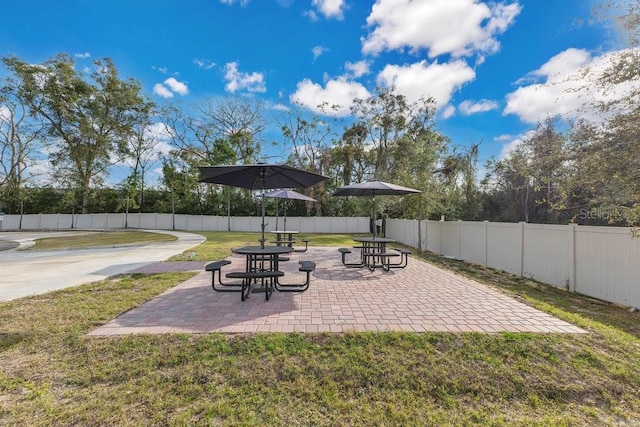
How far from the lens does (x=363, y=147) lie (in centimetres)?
2658

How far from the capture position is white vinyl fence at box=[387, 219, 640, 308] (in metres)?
4.65

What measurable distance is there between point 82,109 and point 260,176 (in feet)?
92.1

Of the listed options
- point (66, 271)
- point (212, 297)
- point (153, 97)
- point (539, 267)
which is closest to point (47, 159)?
point (153, 97)

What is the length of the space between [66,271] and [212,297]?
4.87 meters

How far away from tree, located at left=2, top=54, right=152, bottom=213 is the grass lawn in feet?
91.2

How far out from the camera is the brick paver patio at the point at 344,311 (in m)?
A: 3.26

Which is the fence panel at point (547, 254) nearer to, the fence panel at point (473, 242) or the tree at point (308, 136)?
the fence panel at point (473, 242)

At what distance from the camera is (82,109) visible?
78.0 feet

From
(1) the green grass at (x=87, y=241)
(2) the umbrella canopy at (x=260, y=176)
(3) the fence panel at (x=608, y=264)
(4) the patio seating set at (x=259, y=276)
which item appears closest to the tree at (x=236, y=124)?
(1) the green grass at (x=87, y=241)

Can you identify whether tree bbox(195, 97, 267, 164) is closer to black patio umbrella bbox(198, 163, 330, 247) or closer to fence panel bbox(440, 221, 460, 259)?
Answer: fence panel bbox(440, 221, 460, 259)

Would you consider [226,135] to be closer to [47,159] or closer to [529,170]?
[47,159]

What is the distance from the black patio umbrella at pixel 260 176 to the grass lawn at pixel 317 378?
2605mm

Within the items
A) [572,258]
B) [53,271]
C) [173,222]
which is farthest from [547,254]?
[173,222]

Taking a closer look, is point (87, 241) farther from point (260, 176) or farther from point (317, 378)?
point (317, 378)
